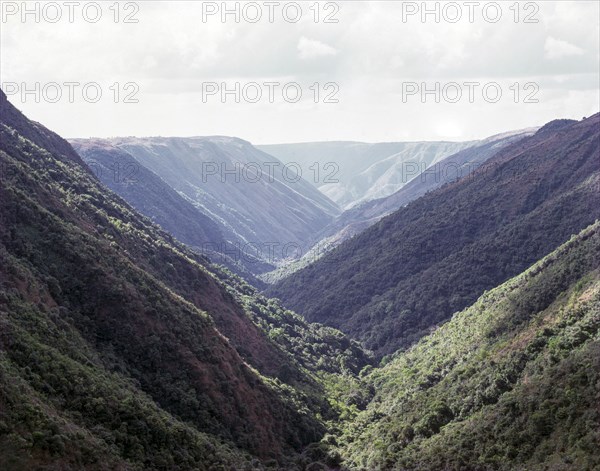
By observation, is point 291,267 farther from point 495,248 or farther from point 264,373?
point 264,373

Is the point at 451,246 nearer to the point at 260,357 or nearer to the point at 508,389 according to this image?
the point at 260,357

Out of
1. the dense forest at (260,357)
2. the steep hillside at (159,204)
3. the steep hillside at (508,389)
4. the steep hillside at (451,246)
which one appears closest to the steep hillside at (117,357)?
the dense forest at (260,357)

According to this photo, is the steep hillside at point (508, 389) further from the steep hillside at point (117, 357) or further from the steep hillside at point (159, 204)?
the steep hillside at point (159, 204)

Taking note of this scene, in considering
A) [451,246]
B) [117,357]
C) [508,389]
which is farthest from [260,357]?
[451,246]

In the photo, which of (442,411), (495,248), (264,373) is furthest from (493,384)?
(495,248)

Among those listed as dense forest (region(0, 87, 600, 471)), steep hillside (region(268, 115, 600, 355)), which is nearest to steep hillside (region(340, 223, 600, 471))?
dense forest (region(0, 87, 600, 471))

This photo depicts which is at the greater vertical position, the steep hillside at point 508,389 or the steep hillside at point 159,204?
the steep hillside at point 159,204
